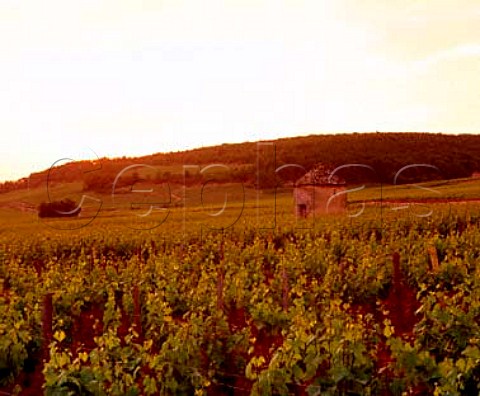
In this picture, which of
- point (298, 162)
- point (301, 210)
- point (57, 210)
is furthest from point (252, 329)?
point (298, 162)

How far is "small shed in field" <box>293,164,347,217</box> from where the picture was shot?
3127 cm

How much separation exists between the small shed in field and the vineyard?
36.6 ft

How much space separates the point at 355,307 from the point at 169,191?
47.1 meters

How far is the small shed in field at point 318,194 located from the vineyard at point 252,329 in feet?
36.6

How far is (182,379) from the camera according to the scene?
8.37 meters

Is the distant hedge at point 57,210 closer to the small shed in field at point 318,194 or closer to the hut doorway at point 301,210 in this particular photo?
the hut doorway at point 301,210

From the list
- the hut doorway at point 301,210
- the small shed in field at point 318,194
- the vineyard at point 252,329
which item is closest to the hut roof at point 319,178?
the small shed in field at point 318,194

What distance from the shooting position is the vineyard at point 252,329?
7.43 metres

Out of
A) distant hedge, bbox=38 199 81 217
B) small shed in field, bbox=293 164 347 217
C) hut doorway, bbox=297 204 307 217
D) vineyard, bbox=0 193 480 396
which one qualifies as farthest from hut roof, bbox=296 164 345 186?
distant hedge, bbox=38 199 81 217

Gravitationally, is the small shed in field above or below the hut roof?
below

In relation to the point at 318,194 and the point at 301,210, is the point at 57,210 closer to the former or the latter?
the point at 301,210

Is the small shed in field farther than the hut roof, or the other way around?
the hut roof

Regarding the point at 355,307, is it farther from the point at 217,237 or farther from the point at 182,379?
the point at 217,237

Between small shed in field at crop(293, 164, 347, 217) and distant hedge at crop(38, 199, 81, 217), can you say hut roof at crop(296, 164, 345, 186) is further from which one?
distant hedge at crop(38, 199, 81, 217)
